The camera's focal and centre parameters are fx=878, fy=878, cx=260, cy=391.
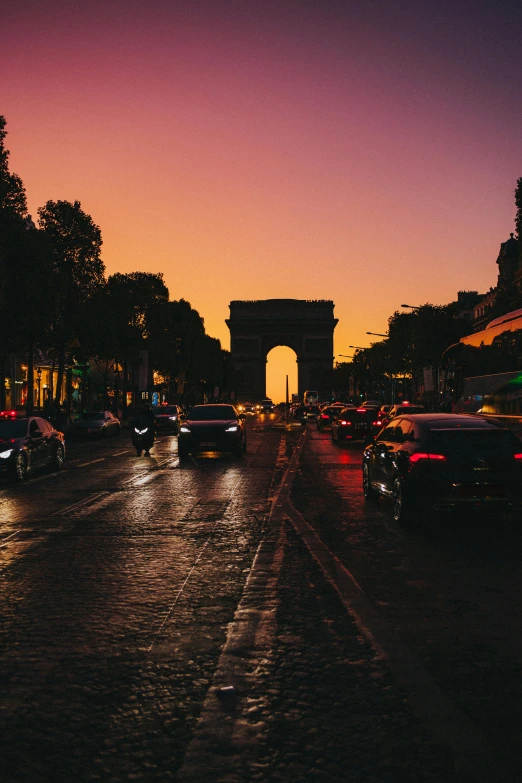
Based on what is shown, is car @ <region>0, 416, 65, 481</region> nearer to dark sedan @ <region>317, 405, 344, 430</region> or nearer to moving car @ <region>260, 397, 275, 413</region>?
dark sedan @ <region>317, 405, 344, 430</region>

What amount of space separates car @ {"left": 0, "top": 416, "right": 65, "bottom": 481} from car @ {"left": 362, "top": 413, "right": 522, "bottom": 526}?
9247mm

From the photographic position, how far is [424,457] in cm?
1061

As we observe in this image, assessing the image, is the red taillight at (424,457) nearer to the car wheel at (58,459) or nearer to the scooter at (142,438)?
the car wheel at (58,459)

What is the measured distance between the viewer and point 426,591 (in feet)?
23.6

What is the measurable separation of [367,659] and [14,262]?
32746 millimetres

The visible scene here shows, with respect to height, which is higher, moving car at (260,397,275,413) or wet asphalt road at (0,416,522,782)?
moving car at (260,397,275,413)

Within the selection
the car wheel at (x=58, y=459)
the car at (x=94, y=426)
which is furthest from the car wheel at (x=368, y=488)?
the car at (x=94, y=426)

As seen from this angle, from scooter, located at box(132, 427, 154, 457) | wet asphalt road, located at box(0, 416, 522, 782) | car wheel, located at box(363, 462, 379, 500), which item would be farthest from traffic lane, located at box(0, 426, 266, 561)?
car wheel, located at box(363, 462, 379, 500)

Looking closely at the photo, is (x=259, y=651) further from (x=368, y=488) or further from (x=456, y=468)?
(x=368, y=488)

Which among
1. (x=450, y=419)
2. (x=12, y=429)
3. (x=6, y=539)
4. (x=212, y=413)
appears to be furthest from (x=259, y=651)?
(x=212, y=413)

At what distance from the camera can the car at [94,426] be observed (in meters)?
39.1

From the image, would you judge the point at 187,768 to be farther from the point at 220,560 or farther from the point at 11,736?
the point at 220,560

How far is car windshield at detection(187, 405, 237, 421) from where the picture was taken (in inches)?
1000

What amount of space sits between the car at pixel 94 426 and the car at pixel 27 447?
17.7 meters
